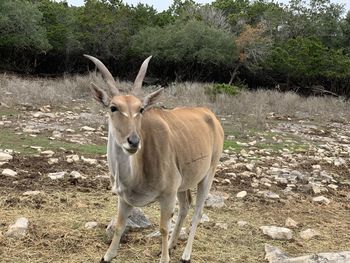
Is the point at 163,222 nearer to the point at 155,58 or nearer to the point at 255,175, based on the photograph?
the point at 255,175

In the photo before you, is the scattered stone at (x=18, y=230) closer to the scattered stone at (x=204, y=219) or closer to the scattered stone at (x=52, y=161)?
the scattered stone at (x=204, y=219)

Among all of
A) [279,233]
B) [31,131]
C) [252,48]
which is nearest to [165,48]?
[252,48]

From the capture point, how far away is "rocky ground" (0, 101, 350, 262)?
522 cm

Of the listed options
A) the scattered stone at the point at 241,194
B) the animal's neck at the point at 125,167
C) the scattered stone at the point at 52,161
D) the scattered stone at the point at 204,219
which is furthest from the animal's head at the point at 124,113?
the scattered stone at the point at 52,161

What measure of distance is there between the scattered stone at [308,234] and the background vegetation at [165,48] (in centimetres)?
2944

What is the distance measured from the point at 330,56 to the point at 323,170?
90.2ft

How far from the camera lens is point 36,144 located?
946cm

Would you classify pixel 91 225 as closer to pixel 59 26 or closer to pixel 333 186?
pixel 333 186

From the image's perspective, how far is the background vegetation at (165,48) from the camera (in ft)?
114

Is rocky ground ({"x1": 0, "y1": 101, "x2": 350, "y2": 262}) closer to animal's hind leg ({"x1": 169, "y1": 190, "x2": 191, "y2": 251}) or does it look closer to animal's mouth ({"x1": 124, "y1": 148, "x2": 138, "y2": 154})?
animal's hind leg ({"x1": 169, "y1": 190, "x2": 191, "y2": 251})

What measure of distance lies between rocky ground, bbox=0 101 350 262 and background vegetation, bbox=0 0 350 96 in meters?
24.3

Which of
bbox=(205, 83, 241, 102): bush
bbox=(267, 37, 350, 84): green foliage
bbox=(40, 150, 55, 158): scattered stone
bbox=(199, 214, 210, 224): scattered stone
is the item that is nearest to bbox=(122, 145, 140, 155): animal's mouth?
bbox=(199, 214, 210, 224): scattered stone

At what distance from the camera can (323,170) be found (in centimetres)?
967

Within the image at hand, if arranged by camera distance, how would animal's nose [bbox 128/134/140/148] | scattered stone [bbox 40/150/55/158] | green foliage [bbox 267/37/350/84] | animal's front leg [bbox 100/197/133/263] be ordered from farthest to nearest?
green foliage [bbox 267/37/350/84] < scattered stone [bbox 40/150/55/158] < animal's front leg [bbox 100/197/133/263] < animal's nose [bbox 128/134/140/148]
